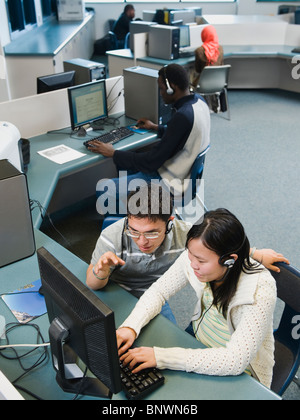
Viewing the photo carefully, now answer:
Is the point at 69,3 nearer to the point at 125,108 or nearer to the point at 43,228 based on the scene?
the point at 125,108

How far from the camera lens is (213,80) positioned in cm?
460

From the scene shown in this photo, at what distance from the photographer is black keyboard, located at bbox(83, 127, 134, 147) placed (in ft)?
9.18

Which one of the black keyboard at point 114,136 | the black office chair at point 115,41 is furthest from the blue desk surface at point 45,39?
the black keyboard at point 114,136

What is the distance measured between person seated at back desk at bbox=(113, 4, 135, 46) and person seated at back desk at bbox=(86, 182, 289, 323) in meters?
6.30

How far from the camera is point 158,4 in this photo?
834 cm

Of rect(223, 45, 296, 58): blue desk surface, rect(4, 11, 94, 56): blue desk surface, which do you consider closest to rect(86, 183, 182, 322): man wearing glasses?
rect(4, 11, 94, 56): blue desk surface

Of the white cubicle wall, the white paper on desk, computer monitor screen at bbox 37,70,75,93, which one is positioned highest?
computer monitor screen at bbox 37,70,75,93

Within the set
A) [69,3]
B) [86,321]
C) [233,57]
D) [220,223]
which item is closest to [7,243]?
[86,321]

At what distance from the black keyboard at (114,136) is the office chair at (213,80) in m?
1.93

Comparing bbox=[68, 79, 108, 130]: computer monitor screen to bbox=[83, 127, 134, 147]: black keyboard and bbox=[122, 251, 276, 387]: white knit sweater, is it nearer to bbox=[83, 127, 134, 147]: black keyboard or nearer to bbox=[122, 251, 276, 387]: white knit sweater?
bbox=[83, 127, 134, 147]: black keyboard

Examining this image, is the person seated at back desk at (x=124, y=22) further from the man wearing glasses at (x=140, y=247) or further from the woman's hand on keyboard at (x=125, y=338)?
the woman's hand on keyboard at (x=125, y=338)

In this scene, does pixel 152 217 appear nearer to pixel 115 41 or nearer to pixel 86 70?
pixel 86 70

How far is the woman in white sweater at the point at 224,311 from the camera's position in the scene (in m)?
1.14
